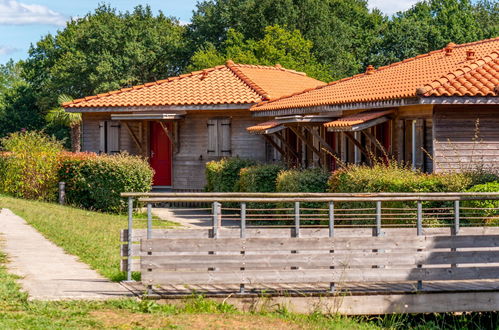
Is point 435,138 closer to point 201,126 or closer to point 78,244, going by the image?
point 78,244

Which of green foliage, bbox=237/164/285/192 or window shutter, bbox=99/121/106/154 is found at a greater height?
window shutter, bbox=99/121/106/154

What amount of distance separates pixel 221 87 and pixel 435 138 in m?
13.3

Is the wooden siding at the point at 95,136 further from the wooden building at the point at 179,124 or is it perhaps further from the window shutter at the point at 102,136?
the window shutter at the point at 102,136

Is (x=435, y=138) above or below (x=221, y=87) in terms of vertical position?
below

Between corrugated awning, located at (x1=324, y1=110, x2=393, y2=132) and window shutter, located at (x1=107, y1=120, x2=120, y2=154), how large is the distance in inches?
468

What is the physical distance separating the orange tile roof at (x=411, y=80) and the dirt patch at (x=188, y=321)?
376 inches

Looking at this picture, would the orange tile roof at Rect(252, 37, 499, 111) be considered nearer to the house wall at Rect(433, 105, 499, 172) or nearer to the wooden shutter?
the house wall at Rect(433, 105, 499, 172)

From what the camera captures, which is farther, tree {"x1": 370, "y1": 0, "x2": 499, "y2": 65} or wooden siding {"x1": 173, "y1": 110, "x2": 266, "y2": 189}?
tree {"x1": 370, "y1": 0, "x2": 499, "y2": 65}

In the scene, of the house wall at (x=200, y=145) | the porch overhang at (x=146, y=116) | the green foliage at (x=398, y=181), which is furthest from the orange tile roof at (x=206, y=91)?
the green foliage at (x=398, y=181)

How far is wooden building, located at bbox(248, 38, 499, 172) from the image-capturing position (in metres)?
19.4

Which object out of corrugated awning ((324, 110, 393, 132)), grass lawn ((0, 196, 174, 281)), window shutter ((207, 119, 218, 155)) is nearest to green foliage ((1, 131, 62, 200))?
grass lawn ((0, 196, 174, 281))

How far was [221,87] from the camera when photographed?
31609mm

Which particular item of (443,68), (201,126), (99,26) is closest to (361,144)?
(443,68)

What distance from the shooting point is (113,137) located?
31.9m
